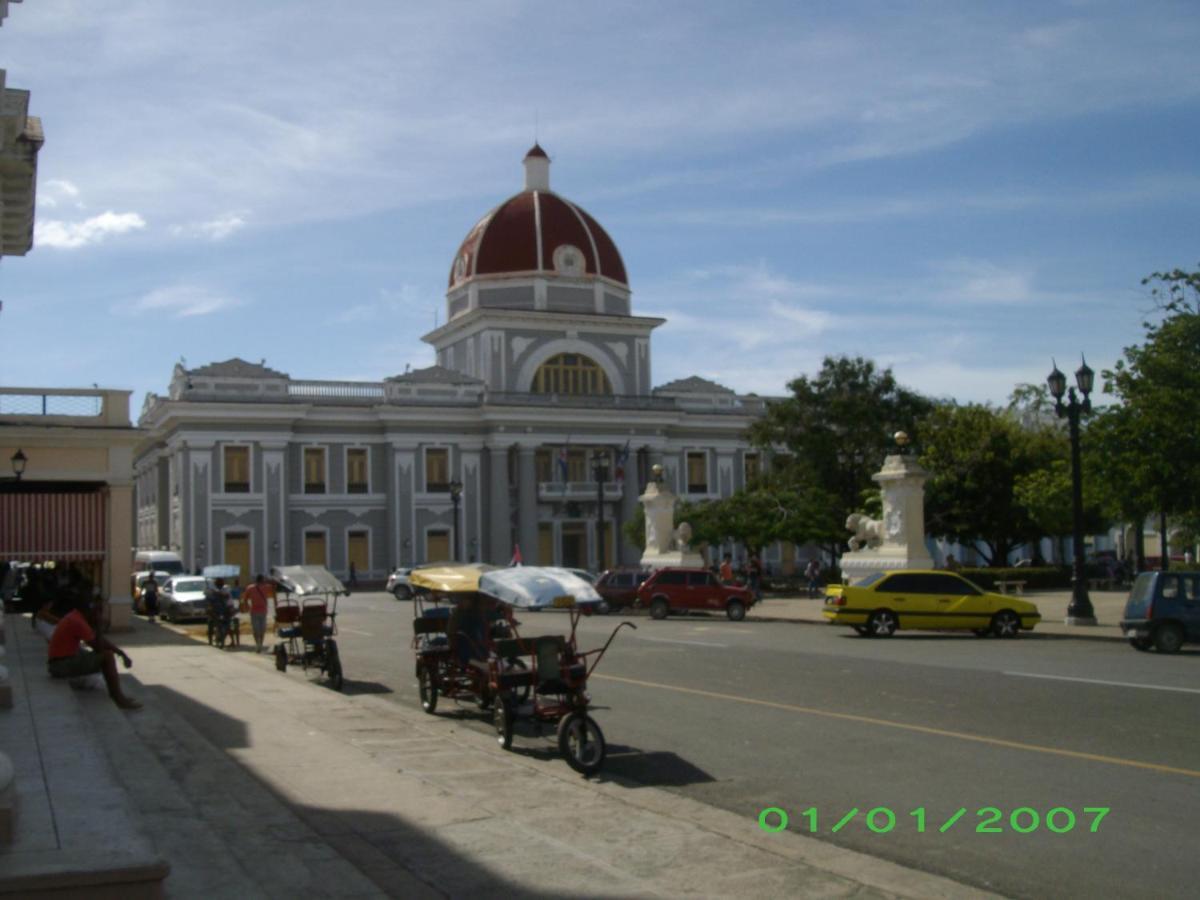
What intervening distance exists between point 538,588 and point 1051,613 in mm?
23360

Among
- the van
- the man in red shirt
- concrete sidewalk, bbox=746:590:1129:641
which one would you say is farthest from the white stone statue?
the man in red shirt

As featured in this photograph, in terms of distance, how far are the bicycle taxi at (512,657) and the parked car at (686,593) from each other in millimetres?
19872

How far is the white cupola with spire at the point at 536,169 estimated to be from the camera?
7525 cm

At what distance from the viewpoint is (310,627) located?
1988 cm

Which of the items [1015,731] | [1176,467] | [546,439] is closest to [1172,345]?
[1176,467]

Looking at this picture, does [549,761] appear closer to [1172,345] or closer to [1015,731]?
[1015,731]

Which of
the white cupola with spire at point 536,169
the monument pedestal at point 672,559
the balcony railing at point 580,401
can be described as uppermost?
the white cupola with spire at point 536,169

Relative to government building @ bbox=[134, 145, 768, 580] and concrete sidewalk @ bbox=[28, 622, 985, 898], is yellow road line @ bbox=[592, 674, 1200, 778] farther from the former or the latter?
government building @ bbox=[134, 145, 768, 580]

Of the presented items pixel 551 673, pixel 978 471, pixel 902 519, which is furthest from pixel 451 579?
pixel 978 471

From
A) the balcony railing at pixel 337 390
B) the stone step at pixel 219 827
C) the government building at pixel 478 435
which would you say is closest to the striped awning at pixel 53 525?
the stone step at pixel 219 827

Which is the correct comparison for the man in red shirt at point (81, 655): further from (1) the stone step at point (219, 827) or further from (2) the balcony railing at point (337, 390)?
(2) the balcony railing at point (337, 390)

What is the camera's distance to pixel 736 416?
2926 inches

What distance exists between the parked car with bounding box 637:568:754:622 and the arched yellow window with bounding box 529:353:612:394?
109 ft
